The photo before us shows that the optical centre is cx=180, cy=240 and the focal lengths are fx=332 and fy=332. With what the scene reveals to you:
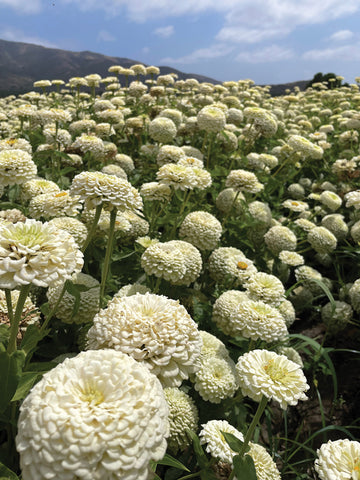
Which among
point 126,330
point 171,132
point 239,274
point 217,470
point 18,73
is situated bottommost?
point 217,470

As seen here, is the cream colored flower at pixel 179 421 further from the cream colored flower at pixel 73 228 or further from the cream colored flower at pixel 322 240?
the cream colored flower at pixel 322 240

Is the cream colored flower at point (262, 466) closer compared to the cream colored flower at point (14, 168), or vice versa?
the cream colored flower at point (262, 466)

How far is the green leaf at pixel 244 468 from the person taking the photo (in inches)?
41.9

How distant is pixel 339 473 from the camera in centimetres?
97

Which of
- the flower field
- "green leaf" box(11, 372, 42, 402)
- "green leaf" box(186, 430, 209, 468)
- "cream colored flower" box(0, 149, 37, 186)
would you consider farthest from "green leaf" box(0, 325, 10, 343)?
"cream colored flower" box(0, 149, 37, 186)

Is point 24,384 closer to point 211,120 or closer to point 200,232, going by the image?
point 200,232

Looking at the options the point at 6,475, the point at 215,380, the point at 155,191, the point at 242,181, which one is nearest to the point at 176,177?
the point at 155,191

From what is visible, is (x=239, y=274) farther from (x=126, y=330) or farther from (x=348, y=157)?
(x=348, y=157)

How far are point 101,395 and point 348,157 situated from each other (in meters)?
5.74

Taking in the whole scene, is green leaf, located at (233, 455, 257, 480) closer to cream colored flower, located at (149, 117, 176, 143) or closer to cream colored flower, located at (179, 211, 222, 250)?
cream colored flower, located at (179, 211, 222, 250)

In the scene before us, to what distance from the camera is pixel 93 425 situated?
25.4 inches

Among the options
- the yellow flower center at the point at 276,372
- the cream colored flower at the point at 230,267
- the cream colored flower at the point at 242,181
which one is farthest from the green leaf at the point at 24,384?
the cream colored flower at the point at 242,181

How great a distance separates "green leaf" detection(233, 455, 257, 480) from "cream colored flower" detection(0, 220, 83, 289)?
32.9 inches

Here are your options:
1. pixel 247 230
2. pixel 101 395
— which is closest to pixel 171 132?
pixel 247 230
